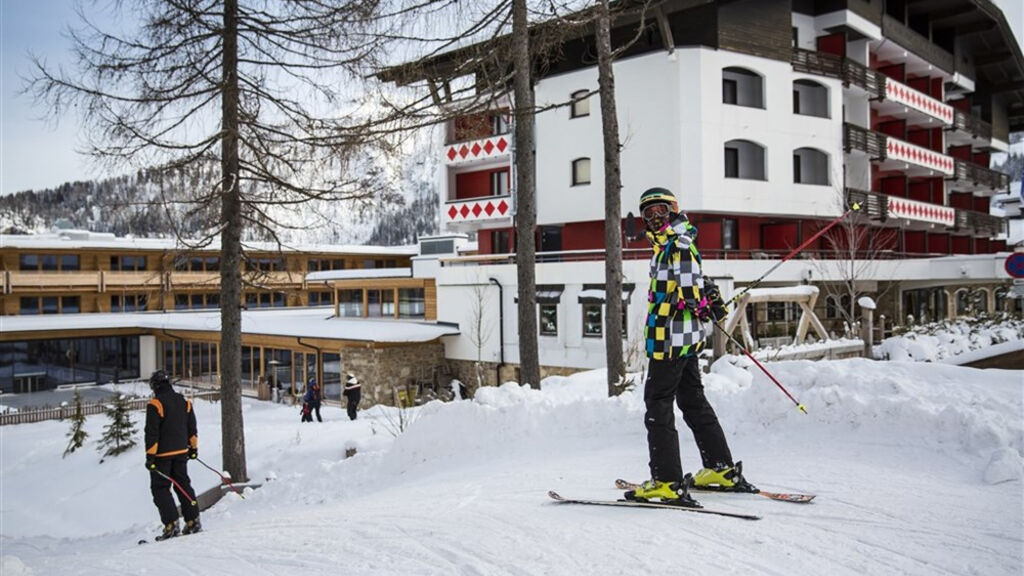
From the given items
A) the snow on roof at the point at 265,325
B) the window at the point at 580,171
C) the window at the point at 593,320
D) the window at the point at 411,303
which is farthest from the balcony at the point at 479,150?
the window at the point at 593,320

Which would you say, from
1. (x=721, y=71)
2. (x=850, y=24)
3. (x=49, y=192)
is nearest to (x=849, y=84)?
(x=850, y=24)

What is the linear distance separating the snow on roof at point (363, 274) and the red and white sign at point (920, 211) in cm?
1938

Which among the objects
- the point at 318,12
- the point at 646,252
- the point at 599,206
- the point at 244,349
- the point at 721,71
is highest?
the point at 721,71

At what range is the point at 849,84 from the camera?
994 inches

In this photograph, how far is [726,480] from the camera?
472 centimetres

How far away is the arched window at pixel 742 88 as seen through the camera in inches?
901

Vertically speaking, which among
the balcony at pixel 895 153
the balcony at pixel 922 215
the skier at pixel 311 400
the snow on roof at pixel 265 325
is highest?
the balcony at pixel 895 153

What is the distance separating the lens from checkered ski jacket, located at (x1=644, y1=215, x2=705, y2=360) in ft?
14.9

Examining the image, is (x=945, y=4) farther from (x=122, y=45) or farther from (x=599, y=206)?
(x=122, y=45)

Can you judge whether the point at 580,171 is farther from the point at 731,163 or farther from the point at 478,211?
the point at 731,163

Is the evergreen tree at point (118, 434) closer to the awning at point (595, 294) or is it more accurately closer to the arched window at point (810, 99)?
the awning at point (595, 294)

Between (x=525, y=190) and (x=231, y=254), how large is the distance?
492 centimetres

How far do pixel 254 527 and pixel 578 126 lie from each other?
Result: 1988 centimetres

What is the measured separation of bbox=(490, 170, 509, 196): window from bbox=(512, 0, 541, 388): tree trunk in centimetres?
1588
